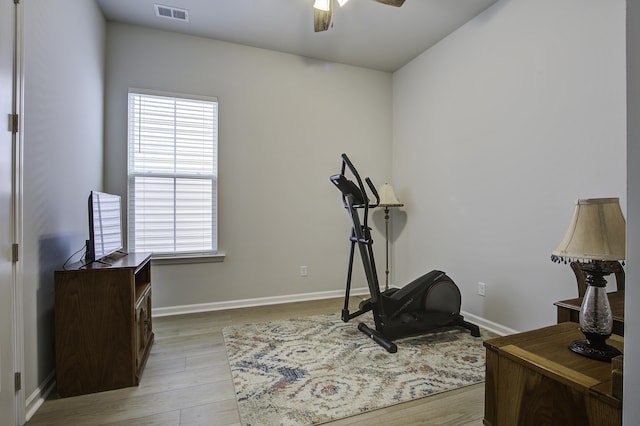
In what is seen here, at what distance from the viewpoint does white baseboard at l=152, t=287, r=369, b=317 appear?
10.9 feet

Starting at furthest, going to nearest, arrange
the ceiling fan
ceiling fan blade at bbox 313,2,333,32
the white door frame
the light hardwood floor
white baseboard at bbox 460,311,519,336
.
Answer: white baseboard at bbox 460,311,519,336 → ceiling fan blade at bbox 313,2,333,32 → the ceiling fan → the light hardwood floor → the white door frame

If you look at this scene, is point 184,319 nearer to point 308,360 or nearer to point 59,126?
point 308,360

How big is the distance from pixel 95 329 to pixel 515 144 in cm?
347

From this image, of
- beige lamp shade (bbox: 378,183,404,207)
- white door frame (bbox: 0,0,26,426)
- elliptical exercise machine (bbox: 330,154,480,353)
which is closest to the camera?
white door frame (bbox: 0,0,26,426)

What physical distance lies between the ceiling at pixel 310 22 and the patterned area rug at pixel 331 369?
3.07 m

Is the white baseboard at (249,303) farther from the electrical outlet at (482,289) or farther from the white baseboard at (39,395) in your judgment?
the electrical outlet at (482,289)

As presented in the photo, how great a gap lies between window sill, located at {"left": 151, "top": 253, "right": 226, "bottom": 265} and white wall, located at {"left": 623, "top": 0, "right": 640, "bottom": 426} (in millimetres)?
3321

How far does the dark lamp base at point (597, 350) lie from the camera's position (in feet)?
4.07

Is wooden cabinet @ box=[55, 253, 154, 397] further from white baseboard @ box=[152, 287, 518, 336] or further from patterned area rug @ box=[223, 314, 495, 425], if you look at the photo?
white baseboard @ box=[152, 287, 518, 336]

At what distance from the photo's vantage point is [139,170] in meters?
3.26

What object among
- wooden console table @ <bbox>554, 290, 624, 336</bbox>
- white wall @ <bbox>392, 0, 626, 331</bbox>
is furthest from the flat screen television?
white wall @ <bbox>392, 0, 626, 331</bbox>

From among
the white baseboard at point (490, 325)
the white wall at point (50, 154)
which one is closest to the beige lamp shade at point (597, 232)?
the white baseboard at point (490, 325)

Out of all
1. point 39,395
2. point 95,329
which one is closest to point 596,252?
point 95,329

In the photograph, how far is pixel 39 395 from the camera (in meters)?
1.81
